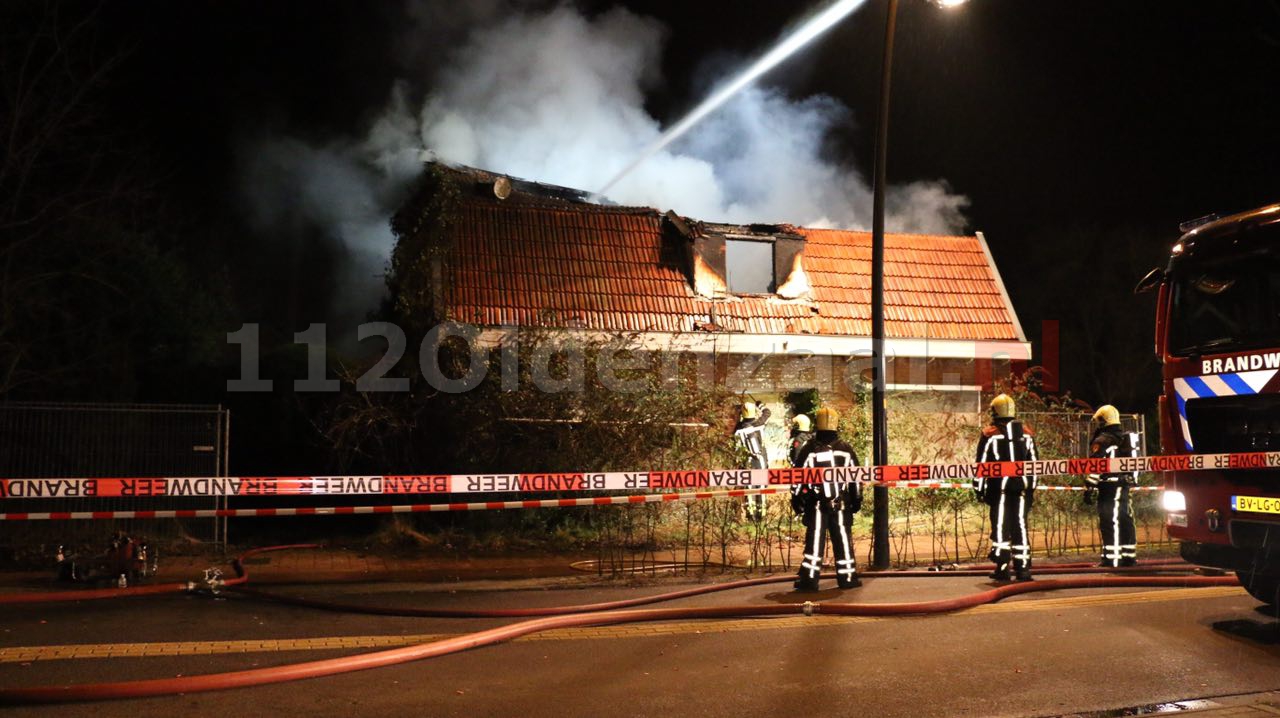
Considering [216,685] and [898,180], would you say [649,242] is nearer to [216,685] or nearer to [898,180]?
[898,180]

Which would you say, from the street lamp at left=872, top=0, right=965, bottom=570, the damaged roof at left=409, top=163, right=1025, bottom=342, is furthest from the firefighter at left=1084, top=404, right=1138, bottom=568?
the damaged roof at left=409, top=163, right=1025, bottom=342

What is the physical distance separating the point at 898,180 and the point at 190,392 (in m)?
16.7

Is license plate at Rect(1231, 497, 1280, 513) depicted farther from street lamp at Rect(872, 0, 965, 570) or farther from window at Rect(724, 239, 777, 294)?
window at Rect(724, 239, 777, 294)

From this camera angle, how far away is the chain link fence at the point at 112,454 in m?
11.8

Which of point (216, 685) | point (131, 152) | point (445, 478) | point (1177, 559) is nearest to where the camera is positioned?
point (216, 685)

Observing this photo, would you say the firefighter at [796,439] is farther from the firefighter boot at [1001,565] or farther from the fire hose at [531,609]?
the firefighter boot at [1001,565]

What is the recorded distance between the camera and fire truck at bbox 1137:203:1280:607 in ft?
25.7

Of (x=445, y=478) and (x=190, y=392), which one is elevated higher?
(x=190, y=392)

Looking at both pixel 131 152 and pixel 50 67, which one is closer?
pixel 50 67

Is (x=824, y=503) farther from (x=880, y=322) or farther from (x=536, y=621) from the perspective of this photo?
(x=536, y=621)

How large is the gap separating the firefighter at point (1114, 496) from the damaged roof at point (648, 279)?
6.26 m

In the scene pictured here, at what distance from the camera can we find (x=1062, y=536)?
539 inches

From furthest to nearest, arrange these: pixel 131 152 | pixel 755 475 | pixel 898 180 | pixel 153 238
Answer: pixel 898 180 < pixel 153 238 < pixel 131 152 < pixel 755 475

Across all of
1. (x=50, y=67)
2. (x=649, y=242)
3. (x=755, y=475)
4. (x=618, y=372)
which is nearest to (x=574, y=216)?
(x=649, y=242)
